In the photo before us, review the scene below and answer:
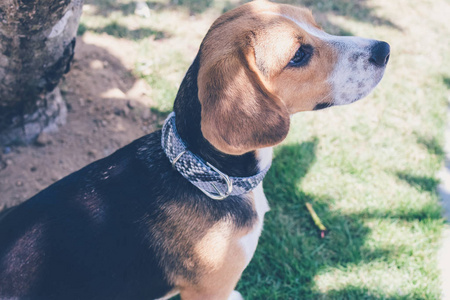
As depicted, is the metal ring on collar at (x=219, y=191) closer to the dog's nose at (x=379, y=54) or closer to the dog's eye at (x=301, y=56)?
the dog's eye at (x=301, y=56)

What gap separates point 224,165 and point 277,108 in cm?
48

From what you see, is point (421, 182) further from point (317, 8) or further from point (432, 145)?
point (317, 8)

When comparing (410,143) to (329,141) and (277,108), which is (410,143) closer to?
(329,141)

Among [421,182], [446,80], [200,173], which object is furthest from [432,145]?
[200,173]

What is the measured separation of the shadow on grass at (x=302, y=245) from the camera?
11.1 feet

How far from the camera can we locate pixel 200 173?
2318 mm

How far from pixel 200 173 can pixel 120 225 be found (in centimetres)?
56

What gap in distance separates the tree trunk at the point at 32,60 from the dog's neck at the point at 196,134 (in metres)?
1.29

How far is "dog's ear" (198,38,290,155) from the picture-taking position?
203 centimetres

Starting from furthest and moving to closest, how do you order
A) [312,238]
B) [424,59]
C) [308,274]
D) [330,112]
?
1. [424,59]
2. [330,112]
3. [312,238]
4. [308,274]

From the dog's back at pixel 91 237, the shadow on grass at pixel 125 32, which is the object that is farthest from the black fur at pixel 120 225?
the shadow on grass at pixel 125 32

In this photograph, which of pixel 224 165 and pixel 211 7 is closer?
pixel 224 165

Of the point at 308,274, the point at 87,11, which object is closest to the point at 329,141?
the point at 308,274

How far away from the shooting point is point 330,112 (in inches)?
192
